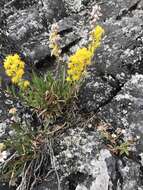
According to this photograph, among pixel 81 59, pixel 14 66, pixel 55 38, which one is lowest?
pixel 81 59

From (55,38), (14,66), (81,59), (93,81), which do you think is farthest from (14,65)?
(93,81)

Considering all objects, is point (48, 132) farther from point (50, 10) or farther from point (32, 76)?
point (50, 10)

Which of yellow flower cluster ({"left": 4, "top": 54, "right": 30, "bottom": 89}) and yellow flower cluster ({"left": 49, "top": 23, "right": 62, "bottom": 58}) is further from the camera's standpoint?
yellow flower cluster ({"left": 49, "top": 23, "right": 62, "bottom": 58})

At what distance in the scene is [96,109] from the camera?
4453mm

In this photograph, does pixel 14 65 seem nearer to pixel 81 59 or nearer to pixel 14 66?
pixel 14 66

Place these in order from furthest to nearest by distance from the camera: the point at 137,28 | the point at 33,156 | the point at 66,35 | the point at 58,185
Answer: the point at 66,35, the point at 137,28, the point at 33,156, the point at 58,185

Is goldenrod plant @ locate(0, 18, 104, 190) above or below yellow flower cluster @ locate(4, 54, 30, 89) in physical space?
below

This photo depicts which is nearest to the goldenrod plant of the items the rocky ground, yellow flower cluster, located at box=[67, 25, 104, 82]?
yellow flower cluster, located at box=[67, 25, 104, 82]

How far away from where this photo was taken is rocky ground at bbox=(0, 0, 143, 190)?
12.9ft

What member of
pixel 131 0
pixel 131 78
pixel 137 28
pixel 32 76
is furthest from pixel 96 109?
pixel 131 0

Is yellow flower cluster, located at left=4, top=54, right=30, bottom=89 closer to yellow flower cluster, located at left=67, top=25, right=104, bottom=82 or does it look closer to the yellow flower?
the yellow flower

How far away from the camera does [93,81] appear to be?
15.2ft

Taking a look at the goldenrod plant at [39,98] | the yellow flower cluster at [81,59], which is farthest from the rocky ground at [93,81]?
the yellow flower cluster at [81,59]

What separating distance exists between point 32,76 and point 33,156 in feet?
3.17
